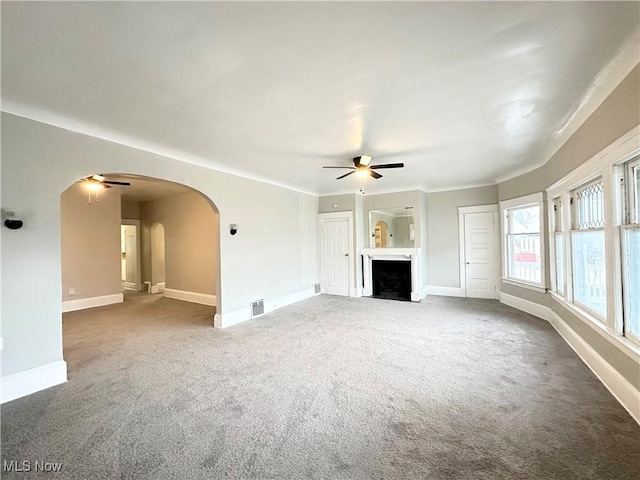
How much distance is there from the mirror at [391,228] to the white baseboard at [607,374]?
349 cm

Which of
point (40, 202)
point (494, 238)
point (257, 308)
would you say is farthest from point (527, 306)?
point (40, 202)

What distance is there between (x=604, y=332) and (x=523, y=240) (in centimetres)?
300

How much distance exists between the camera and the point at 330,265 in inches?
273

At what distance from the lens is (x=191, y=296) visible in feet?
20.7

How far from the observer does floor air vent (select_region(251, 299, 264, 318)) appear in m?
4.87

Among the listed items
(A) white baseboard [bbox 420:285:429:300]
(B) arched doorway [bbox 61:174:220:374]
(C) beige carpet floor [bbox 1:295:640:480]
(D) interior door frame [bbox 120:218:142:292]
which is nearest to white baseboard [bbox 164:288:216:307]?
(B) arched doorway [bbox 61:174:220:374]

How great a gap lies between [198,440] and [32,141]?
3078 mm

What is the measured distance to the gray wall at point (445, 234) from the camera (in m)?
6.32

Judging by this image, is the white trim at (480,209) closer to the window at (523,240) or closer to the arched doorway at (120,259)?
the window at (523,240)

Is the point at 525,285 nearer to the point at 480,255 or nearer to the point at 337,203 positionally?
the point at 480,255

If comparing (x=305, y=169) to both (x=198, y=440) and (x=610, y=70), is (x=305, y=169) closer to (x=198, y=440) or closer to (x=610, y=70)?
(x=610, y=70)

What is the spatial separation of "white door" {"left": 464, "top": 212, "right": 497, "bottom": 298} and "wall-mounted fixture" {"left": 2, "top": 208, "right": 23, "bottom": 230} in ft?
23.7

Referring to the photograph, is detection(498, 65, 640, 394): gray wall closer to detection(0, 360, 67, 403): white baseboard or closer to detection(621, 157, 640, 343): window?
detection(621, 157, 640, 343): window

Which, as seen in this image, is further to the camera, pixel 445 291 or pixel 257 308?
pixel 445 291
